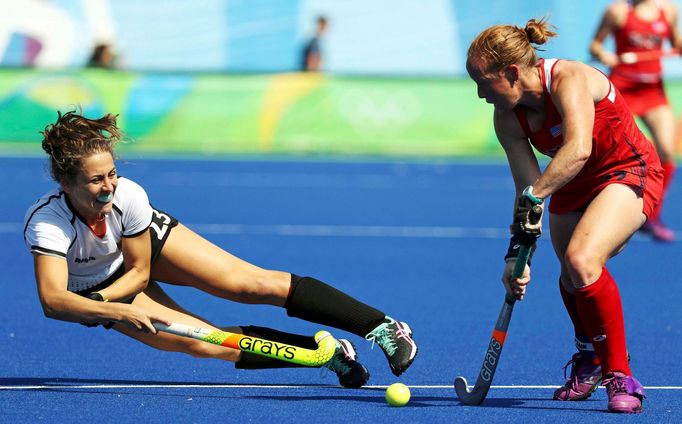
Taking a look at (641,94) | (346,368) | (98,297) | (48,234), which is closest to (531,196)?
(346,368)

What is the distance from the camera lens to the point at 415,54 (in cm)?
2170

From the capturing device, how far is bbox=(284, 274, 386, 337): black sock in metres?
4.91

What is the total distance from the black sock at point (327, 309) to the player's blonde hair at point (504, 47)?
1144 mm

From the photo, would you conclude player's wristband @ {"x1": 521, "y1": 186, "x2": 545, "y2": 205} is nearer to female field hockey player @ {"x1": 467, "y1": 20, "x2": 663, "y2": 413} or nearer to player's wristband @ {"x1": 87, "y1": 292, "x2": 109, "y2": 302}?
female field hockey player @ {"x1": 467, "y1": 20, "x2": 663, "y2": 413}

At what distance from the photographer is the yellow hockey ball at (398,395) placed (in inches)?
180

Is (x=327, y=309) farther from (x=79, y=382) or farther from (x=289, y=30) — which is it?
(x=289, y=30)

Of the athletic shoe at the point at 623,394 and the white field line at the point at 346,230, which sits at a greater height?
the athletic shoe at the point at 623,394

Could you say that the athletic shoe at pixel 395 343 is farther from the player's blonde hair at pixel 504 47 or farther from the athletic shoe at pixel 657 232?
the athletic shoe at pixel 657 232

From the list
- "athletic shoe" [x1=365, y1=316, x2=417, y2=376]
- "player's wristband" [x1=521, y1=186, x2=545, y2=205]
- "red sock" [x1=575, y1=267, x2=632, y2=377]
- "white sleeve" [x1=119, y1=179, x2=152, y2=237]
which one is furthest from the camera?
"athletic shoe" [x1=365, y1=316, x2=417, y2=376]

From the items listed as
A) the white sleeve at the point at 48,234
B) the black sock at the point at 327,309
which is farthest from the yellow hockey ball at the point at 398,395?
the white sleeve at the point at 48,234

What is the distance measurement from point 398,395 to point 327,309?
54 cm

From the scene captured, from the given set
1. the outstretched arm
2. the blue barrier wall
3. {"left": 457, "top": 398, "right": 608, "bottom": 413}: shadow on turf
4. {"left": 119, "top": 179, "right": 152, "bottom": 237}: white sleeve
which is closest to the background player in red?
{"left": 457, "top": 398, "right": 608, "bottom": 413}: shadow on turf

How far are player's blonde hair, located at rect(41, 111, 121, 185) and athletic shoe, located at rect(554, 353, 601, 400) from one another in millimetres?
1996

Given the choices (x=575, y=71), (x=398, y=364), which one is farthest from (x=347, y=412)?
(x=575, y=71)
